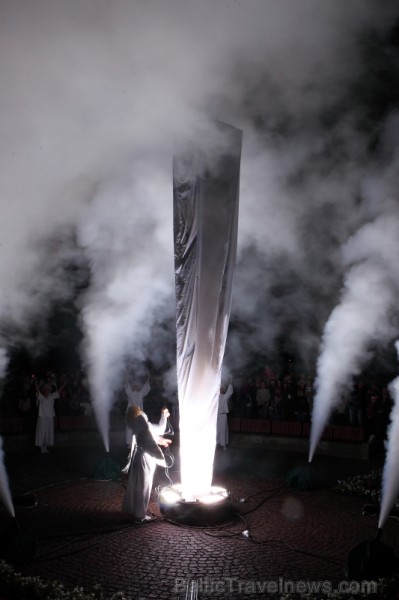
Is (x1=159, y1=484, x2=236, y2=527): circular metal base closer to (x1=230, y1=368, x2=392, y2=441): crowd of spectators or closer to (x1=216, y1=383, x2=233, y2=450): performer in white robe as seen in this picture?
(x1=216, y1=383, x2=233, y2=450): performer in white robe

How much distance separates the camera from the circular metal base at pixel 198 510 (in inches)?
291

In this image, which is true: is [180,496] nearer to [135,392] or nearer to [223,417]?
[135,392]

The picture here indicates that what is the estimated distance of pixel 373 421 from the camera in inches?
531

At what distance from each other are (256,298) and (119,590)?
52.8 feet

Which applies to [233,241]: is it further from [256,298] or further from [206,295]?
[256,298]

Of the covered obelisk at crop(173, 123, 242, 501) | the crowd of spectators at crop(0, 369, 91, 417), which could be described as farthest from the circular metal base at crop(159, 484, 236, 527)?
the crowd of spectators at crop(0, 369, 91, 417)

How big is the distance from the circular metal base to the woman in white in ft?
19.4

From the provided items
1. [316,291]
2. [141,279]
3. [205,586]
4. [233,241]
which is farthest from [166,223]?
[316,291]

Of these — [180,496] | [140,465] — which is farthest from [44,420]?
[180,496]

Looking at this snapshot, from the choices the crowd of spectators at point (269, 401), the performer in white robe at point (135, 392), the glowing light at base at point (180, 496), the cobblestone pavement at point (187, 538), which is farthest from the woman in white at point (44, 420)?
the glowing light at base at point (180, 496)

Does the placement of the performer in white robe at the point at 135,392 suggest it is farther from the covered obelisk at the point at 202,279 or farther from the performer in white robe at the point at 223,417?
the covered obelisk at the point at 202,279

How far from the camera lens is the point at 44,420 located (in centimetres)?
1286

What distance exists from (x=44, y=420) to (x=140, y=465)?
5983 mm

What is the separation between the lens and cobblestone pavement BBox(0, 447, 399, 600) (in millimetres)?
5621
